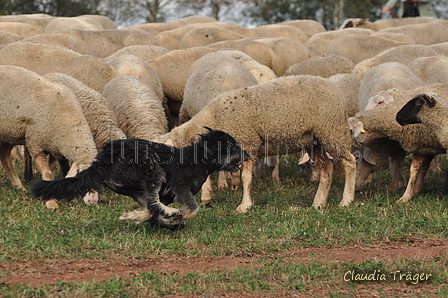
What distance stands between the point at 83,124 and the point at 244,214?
2.31 m

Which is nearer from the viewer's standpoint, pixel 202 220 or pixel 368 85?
pixel 202 220

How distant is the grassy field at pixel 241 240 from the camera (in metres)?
4.88

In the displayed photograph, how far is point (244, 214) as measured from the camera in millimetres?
7547

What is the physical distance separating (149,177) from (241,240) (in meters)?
1.06

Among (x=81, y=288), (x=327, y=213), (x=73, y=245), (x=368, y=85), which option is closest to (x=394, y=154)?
(x=368, y=85)

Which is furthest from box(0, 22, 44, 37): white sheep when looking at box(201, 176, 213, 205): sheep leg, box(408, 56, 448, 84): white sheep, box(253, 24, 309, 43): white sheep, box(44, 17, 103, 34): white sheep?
box(201, 176, 213, 205): sheep leg

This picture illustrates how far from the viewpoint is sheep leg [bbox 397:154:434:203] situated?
8.42m

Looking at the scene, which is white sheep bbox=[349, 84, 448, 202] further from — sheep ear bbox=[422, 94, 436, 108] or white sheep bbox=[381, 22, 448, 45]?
white sheep bbox=[381, 22, 448, 45]

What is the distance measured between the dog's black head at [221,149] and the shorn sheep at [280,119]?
1281 millimetres

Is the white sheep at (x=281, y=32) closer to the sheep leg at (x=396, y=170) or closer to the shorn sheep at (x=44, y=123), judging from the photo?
the sheep leg at (x=396, y=170)

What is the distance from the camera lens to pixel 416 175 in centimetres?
856

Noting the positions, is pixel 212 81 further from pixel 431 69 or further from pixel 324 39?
pixel 324 39

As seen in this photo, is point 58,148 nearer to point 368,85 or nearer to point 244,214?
point 244,214

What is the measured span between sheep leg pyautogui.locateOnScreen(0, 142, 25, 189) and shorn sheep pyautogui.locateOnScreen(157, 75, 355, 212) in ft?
7.20
